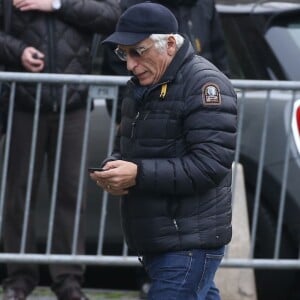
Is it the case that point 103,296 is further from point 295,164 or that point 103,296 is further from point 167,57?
point 167,57

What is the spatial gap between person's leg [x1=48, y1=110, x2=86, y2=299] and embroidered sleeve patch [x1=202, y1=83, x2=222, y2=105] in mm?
1963

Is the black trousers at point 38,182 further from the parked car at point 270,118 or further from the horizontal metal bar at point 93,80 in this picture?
the parked car at point 270,118

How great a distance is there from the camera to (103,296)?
6.45 m

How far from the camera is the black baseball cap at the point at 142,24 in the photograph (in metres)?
4.28

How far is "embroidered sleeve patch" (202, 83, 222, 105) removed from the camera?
169 inches

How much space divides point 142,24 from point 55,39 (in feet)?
6.05

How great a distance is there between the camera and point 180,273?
4.38 m

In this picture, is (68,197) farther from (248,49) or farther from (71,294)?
(248,49)

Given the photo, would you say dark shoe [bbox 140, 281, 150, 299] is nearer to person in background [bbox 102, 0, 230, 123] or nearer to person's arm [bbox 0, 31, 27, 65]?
person in background [bbox 102, 0, 230, 123]

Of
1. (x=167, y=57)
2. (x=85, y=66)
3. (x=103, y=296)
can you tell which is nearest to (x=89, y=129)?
(x=85, y=66)

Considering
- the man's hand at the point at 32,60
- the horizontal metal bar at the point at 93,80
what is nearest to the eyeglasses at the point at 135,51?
the horizontal metal bar at the point at 93,80

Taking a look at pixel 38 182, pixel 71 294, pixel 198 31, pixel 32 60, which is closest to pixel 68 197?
pixel 38 182

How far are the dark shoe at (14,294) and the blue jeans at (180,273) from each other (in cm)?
183

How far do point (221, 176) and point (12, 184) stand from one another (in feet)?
7.03
